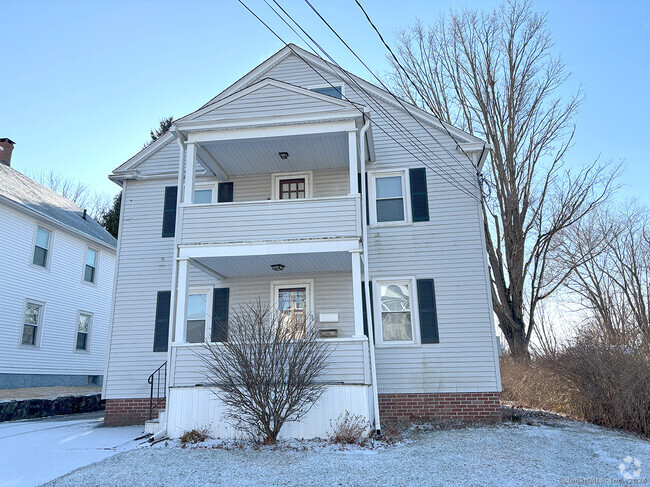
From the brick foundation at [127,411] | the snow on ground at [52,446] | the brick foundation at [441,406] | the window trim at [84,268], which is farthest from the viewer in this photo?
the window trim at [84,268]

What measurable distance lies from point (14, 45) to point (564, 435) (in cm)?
1416

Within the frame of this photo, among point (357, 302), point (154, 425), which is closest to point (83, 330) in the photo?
point (154, 425)

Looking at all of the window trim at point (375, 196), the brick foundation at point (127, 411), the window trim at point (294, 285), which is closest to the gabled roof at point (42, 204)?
the brick foundation at point (127, 411)

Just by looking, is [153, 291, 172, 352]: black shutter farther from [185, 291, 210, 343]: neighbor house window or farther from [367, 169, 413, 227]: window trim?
[367, 169, 413, 227]: window trim

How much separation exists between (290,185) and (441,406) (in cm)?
590

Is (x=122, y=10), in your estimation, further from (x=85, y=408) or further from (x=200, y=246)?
(x=85, y=408)

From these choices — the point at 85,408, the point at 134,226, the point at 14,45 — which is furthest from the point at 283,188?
the point at 85,408

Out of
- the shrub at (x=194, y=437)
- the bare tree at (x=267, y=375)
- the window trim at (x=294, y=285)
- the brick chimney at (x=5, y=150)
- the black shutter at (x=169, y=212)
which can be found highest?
the brick chimney at (x=5, y=150)

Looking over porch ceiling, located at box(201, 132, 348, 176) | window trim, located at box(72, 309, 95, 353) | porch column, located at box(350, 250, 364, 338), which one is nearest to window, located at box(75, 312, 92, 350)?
window trim, located at box(72, 309, 95, 353)

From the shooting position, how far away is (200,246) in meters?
9.77

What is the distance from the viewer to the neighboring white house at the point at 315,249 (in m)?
9.51

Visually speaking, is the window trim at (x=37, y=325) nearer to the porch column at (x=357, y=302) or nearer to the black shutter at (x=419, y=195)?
the porch column at (x=357, y=302)

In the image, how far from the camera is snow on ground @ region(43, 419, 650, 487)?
237 inches

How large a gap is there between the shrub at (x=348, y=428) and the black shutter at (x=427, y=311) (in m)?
2.75
